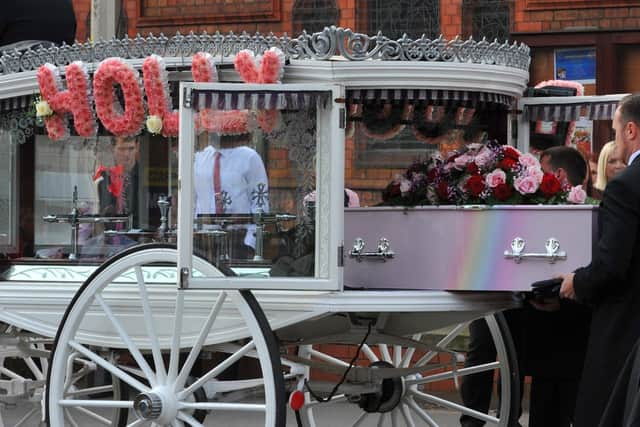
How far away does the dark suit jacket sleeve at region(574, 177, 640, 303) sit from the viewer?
498cm

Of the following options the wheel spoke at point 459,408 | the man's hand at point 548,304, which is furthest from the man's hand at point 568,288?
the wheel spoke at point 459,408

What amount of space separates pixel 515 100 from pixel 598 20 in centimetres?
380

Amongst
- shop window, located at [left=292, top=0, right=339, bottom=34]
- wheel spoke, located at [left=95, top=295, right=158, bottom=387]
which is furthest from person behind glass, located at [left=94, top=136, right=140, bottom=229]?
shop window, located at [left=292, top=0, right=339, bottom=34]

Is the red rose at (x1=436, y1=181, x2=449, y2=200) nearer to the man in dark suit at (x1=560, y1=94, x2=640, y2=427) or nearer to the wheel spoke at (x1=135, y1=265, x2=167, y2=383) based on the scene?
the man in dark suit at (x1=560, y1=94, x2=640, y2=427)

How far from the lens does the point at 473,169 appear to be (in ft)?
19.1

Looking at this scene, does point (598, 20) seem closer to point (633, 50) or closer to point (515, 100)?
point (633, 50)

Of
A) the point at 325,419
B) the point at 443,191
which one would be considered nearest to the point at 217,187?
the point at 443,191

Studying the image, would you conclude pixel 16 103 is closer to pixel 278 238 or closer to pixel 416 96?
pixel 278 238

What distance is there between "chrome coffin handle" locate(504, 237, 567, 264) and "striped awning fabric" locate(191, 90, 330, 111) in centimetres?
93

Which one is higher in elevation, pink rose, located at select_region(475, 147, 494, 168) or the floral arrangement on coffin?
pink rose, located at select_region(475, 147, 494, 168)

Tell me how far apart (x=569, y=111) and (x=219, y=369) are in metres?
2.26

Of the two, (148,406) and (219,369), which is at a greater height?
(219,369)

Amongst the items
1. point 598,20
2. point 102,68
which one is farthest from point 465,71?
point 598,20

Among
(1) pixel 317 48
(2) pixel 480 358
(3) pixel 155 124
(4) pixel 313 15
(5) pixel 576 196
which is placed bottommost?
(2) pixel 480 358
